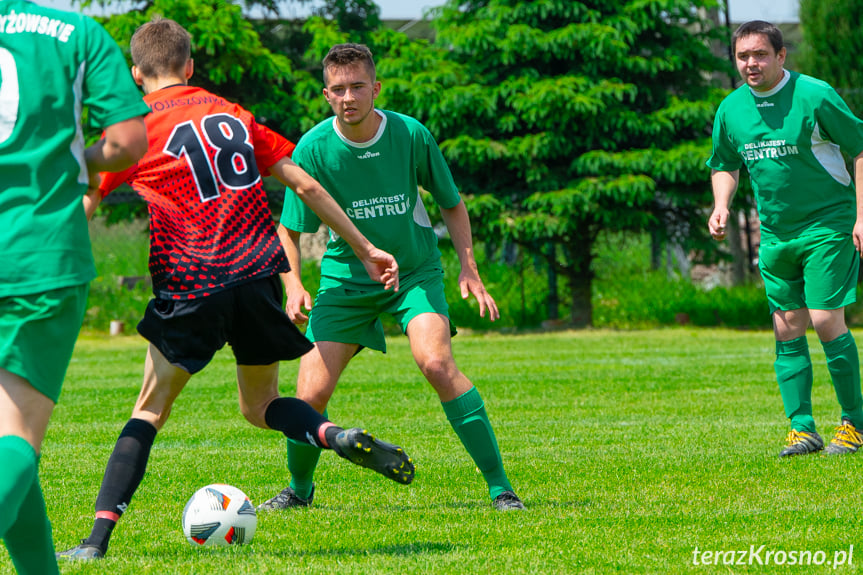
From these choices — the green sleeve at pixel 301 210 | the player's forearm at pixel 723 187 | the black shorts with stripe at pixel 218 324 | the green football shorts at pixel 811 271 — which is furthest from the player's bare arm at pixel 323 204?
the green football shorts at pixel 811 271

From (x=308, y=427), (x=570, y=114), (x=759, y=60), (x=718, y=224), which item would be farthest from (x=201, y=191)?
(x=570, y=114)

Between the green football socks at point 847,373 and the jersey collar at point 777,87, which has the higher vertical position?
the jersey collar at point 777,87

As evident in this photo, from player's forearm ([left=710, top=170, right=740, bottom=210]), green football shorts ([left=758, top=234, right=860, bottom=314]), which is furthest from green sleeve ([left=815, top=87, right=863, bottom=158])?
player's forearm ([left=710, top=170, right=740, bottom=210])

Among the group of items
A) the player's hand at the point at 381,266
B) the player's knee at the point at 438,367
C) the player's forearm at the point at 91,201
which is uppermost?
the player's forearm at the point at 91,201

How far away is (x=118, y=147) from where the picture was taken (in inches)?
125

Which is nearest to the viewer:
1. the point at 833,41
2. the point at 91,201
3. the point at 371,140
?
the point at 91,201

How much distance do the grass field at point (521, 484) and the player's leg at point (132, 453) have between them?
12 centimetres

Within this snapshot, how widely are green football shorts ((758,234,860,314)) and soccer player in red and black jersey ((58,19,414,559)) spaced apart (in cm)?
340

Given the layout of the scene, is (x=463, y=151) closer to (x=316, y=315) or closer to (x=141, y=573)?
(x=316, y=315)

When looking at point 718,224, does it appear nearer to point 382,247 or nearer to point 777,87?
point 777,87

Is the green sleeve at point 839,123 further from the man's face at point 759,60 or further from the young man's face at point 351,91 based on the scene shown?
the young man's face at point 351,91

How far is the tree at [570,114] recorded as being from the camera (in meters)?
19.6

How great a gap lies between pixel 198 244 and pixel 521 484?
8.25 feet

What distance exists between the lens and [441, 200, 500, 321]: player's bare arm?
5184mm
